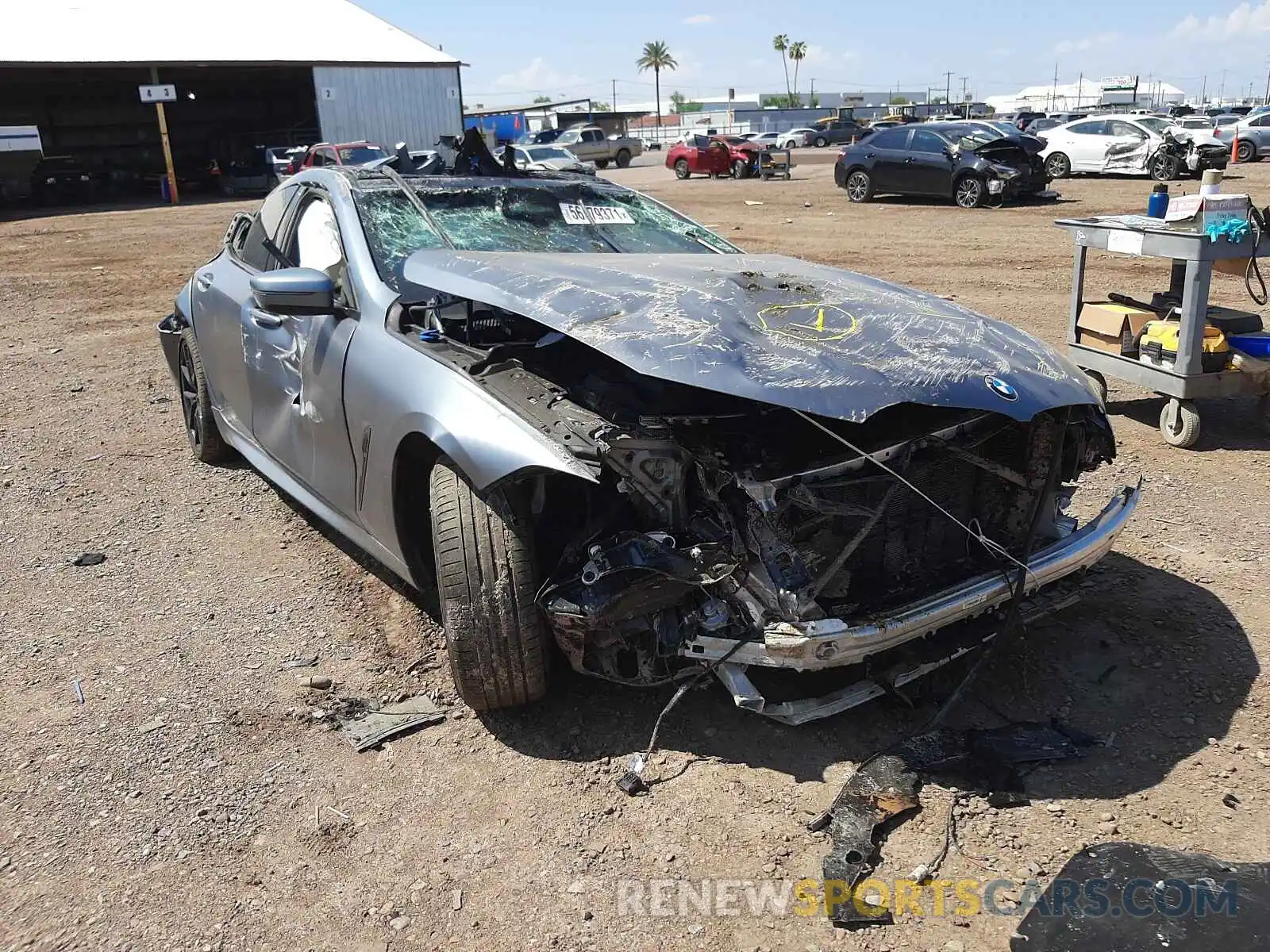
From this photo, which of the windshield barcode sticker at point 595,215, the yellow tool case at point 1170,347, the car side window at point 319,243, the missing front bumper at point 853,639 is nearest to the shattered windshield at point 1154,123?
the yellow tool case at point 1170,347

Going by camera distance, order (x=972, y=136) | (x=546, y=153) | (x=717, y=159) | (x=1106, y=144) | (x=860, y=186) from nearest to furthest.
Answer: (x=972, y=136)
(x=860, y=186)
(x=1106, y=144)
(x=717, y=159)
(x=546, y=153)

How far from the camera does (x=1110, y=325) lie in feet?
20.3

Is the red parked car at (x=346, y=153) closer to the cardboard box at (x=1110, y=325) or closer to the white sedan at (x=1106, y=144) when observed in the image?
the white sedan at (x=1106, y=144)

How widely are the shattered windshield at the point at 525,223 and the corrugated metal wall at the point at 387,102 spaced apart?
2991 cm

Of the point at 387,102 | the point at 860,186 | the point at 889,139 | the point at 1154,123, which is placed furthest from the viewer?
the point at 387,102

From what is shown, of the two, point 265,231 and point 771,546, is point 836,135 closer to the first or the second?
point 265,231

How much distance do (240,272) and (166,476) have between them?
1461 millimetres

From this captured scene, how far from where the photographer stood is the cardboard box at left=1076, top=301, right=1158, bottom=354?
6082 mm

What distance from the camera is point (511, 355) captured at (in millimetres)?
3541

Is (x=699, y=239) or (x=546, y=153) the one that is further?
(x=546, y=153)

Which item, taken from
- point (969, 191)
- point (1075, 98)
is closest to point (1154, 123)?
point (969, 191)

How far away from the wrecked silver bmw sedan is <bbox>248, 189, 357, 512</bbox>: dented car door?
0.8 inches

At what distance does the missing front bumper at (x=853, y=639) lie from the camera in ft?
9.27

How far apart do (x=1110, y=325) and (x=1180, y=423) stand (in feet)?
2.54
